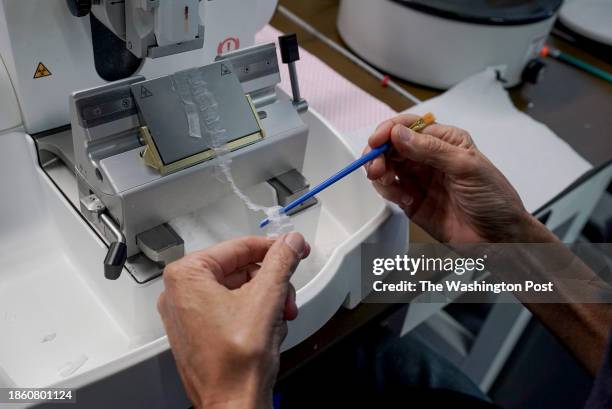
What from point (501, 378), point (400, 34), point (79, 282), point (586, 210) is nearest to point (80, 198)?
point (79, 282)

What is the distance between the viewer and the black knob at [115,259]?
58cm

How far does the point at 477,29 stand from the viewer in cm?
108

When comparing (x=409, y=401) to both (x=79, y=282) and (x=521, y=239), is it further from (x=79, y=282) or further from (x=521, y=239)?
(x=79, y=282)

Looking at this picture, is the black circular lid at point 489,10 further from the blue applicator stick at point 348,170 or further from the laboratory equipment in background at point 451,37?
the blue applicator stick at point 348,170

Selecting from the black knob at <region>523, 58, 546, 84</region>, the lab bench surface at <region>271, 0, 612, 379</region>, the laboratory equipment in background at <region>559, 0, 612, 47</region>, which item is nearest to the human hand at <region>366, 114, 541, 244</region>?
the lab bench surface at <region>271, 0, 612, 379</region>

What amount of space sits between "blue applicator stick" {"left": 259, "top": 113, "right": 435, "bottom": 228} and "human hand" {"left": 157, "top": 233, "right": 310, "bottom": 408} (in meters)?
0.13

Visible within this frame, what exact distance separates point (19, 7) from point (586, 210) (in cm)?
109

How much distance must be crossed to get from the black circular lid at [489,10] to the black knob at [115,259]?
2.44 feet

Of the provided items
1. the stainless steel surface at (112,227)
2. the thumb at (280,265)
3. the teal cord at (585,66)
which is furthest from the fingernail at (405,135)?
the teal cord at (585,66)

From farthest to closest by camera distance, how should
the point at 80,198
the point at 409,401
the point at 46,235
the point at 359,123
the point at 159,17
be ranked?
the point at 359,123, the point at 409,401, the point at 46,235, the point at 80,198, the point at 159,17

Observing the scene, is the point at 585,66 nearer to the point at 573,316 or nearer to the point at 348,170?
the point at 573,316

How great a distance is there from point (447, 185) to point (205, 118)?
1.16ft

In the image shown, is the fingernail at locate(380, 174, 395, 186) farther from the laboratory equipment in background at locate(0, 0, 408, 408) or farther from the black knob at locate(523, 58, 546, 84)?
the black knob at locate(523, 58, 546, 84)

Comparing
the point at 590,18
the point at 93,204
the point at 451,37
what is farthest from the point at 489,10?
the point at 93,204
